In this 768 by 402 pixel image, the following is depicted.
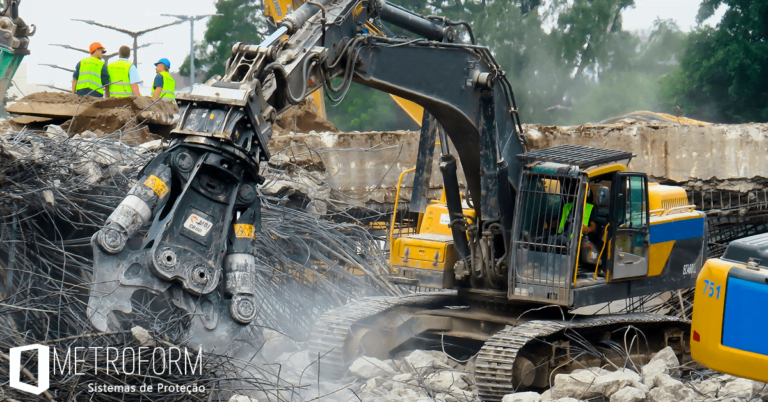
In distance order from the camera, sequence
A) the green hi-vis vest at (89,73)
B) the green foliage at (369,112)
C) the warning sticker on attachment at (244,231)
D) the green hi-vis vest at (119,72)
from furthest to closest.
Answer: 1. the green foliage at (369,112)
2. the green hi-vis vest at (119,72)
3. the green hi-vis vest at (89,73)
4. the warning sticker on attachment at (244,231)

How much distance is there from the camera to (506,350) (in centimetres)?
624

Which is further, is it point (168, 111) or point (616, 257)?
point (168, 111)

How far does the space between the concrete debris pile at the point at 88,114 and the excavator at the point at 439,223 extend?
3933mm

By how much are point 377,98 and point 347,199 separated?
19.5m

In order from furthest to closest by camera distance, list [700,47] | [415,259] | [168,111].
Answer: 1. [700,47]
2. [168,111]
3. [415,259]

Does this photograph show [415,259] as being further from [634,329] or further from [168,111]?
[168,111]

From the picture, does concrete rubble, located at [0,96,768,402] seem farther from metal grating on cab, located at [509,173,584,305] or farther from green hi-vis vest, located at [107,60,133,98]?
green hi-vis vest, located at [107,60,133,98]

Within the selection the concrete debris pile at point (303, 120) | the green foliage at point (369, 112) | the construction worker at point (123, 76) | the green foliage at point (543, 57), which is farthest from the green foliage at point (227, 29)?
the construction worker at point (123, 76)

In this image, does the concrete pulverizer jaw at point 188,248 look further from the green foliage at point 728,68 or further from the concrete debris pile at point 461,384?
the green foliage at point 728,68

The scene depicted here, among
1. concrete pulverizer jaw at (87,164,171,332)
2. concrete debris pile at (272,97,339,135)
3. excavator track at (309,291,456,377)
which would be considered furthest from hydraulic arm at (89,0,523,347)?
concrete debris pile at (272,97,339,135)

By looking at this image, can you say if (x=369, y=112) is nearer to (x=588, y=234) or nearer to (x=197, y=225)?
(x=588, y=234)

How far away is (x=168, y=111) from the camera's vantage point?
10297mm

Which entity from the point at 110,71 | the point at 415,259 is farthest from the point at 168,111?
the point at 415,259

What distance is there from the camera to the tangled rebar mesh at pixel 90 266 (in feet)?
15.2
